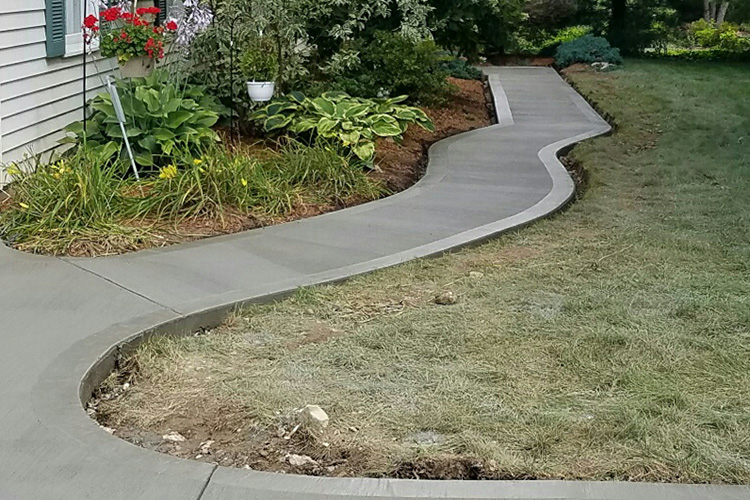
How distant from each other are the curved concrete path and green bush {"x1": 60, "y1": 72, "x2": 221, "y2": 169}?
164 cm

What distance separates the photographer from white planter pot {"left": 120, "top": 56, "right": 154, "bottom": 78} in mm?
8094

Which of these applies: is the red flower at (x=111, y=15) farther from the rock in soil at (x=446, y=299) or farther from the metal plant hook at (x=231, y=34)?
the rock in soil at (x=446, y=299)

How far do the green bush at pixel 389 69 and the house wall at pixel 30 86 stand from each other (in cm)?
381

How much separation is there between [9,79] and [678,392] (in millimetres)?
5474

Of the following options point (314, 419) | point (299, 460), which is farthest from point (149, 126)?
point (299, 460)

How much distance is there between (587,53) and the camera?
850 inches

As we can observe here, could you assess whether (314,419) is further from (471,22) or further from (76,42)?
(471,22)

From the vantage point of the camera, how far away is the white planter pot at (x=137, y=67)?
809cm

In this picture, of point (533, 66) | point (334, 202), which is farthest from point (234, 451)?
point (533, 66)

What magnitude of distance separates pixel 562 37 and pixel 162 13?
1733 centimetres

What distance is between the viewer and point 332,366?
400 centimetres

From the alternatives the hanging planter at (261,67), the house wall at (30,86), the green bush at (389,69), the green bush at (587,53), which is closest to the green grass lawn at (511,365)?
the house wall at (30,86)

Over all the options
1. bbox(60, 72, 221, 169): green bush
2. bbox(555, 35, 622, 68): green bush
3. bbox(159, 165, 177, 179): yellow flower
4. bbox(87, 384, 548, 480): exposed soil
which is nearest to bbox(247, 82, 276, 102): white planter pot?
bbox(60, 72, 221, 169): green bush

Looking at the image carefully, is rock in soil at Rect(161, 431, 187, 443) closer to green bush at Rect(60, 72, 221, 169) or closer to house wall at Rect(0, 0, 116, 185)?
house wall at Rect(0, 0, 116, 185)
